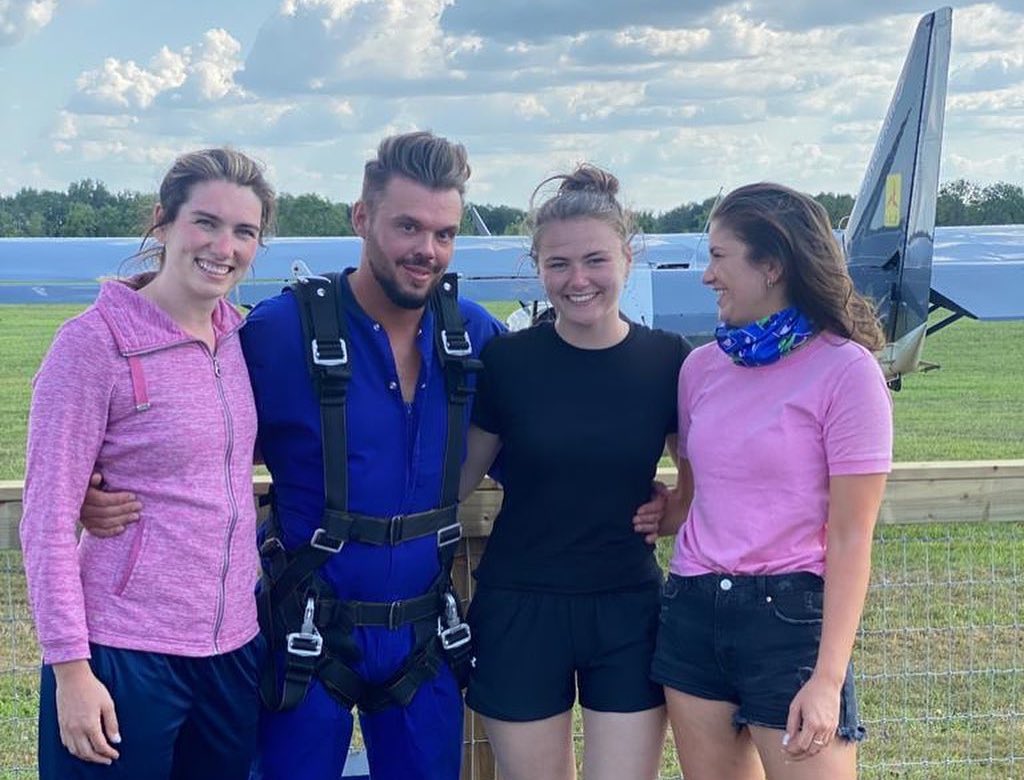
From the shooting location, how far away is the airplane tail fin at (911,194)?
1565 centimetres

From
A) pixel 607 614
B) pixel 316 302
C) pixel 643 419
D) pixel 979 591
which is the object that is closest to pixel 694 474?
pixel 643 419

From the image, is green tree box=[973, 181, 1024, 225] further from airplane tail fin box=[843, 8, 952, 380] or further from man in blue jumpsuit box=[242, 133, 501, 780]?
man in blue jumpsuit box=[242, 133, 501, 780]

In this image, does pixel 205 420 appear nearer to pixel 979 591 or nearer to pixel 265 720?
pixel 265 720

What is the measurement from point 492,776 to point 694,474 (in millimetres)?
1154

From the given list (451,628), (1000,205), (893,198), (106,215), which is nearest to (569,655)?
(451,628)

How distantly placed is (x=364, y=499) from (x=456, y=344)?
45 centimetres

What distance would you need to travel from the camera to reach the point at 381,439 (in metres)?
2.96

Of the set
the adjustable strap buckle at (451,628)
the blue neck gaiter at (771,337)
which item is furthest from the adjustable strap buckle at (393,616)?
the blue neck gaiter at (771,337)

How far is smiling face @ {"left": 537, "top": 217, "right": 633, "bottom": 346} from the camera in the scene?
3.05 m

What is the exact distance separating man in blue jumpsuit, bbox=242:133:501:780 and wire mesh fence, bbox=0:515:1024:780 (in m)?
0.43

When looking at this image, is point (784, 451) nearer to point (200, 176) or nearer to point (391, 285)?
point (391, 285)

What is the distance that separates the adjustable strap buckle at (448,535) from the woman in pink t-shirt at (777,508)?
1.80 feet

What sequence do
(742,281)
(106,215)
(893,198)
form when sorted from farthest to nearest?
(106,215)
(893,198)
(742,281)

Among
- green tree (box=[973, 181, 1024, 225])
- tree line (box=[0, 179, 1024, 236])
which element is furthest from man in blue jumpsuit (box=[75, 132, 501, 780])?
green tree (box=[973, 181, 1024, 225])
